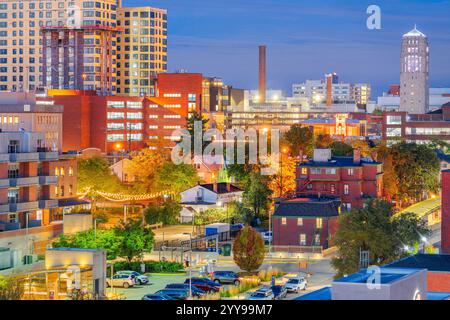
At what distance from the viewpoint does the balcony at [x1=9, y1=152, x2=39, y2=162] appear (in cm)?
3631

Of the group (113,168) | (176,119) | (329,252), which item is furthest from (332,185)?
(176,119)

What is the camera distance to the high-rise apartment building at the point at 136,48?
4291 inches

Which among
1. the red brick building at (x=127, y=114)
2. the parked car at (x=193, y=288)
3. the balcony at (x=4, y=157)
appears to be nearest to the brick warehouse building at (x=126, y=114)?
the red brick building at (x=127, y=114)

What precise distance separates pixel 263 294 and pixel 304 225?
11637mm

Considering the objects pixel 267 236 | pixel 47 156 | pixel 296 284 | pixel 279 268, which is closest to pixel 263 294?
pixel 296 284

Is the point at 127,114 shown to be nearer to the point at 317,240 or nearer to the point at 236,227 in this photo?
the point at 236,227

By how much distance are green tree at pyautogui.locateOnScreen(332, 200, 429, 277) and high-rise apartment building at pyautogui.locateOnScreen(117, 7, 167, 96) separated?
82630mm

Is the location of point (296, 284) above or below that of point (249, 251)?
below

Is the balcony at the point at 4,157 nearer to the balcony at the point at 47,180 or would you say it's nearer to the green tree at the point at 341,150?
the balcony at the point at 47,180

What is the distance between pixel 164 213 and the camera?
4422 centimetres

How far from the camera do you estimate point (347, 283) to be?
1242 centimetres

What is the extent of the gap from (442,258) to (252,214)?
20764 millimetres

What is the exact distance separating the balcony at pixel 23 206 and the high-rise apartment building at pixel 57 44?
204 feet

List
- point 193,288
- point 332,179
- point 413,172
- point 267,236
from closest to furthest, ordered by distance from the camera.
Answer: point 193,288
point 267,236
point 332,179
point 413,172
